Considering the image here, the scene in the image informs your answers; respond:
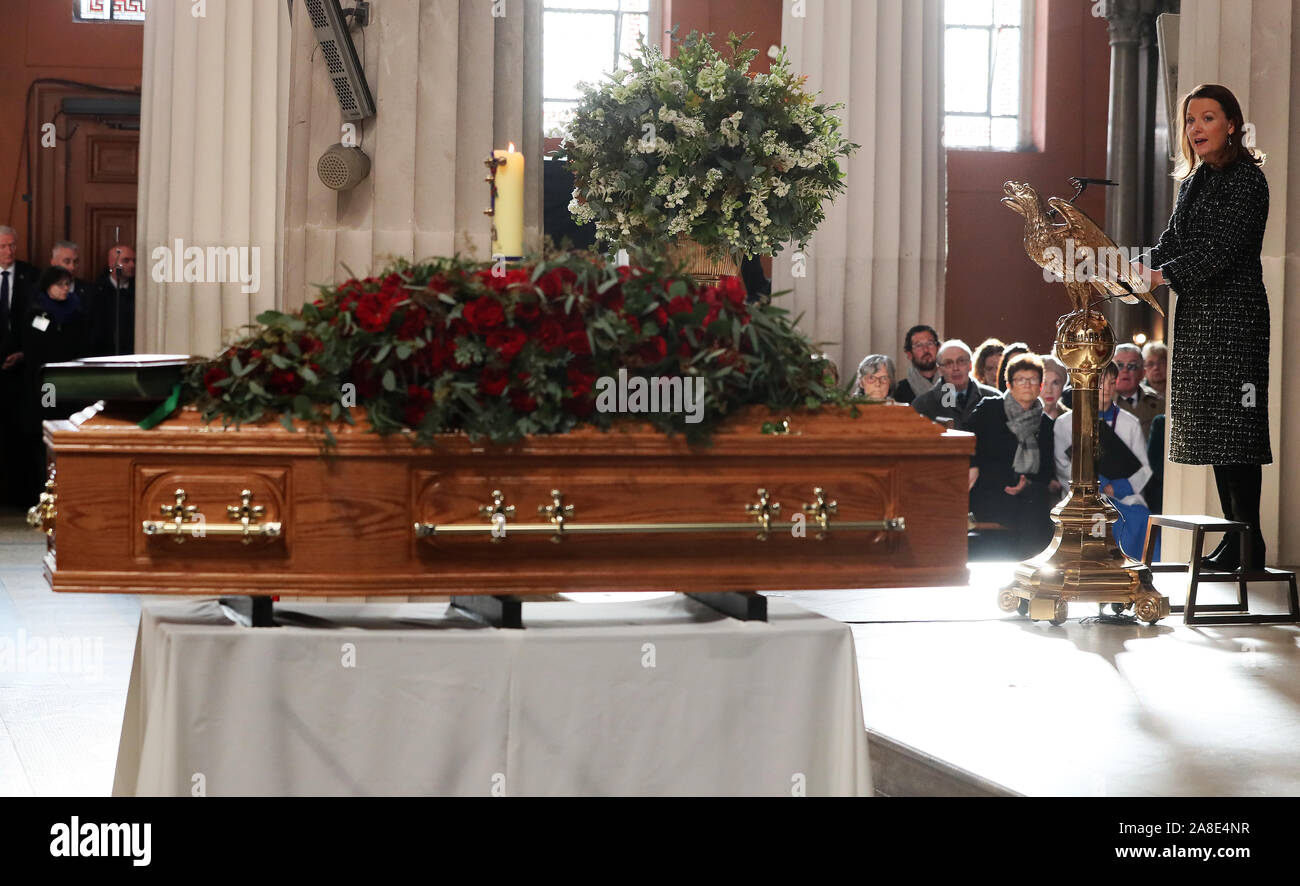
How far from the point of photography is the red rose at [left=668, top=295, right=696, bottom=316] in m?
2.18

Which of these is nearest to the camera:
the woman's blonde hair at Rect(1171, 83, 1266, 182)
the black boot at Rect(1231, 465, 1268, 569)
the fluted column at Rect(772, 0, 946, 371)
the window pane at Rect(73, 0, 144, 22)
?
the woman's blonde hair at Rect(1171, 83, 1266, 182)

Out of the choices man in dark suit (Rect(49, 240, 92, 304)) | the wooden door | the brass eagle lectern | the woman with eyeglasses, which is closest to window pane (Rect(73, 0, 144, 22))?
the wooden door

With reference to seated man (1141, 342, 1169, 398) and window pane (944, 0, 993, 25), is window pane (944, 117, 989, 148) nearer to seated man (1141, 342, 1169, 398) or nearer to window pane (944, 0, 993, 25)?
window pane (944, 0, 993, 25)

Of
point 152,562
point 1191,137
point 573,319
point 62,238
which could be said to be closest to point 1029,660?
point 1191,137

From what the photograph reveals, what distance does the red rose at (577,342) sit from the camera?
2088 millimetres

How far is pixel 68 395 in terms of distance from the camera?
207cm

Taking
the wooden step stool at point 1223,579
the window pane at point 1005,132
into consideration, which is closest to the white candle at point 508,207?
the wooden step stool at point 1223,579

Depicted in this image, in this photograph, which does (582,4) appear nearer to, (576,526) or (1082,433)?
(1082,433)

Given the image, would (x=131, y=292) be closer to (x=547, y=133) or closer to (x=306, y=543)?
(x=547, y=133)

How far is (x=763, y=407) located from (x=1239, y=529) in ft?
9.70

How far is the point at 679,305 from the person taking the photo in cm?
218

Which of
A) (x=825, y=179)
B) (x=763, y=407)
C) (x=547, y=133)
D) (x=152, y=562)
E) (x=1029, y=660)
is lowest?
(x=1029, y=660)

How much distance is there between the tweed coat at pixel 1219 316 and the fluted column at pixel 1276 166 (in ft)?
3.86

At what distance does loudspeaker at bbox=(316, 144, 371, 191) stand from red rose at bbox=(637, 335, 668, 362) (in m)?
2.83
